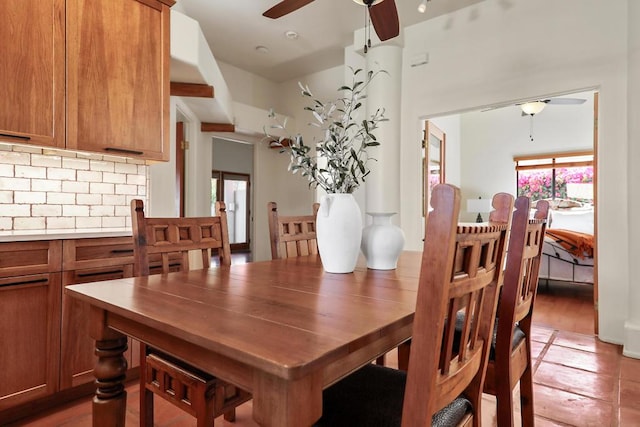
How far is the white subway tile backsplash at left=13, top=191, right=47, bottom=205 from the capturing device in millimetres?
2279

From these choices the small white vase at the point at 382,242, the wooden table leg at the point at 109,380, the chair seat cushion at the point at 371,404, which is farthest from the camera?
the small white vase at the point at 382,242

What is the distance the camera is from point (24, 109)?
2023 millimetres

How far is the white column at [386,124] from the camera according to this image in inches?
158

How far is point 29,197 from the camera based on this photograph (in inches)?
91.8

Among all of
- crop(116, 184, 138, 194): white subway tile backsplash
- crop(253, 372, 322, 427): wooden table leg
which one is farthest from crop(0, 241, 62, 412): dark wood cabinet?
crop(253, 372, 322, 427): wooden table leg

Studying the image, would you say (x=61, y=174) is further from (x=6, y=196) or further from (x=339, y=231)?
(x=339, y=231)

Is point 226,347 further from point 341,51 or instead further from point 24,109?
point 341,51

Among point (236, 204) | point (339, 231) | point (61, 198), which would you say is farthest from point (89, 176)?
point (236, 204)

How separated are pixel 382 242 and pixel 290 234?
2.41ft

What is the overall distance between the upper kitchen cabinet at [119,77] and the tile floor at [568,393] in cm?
152

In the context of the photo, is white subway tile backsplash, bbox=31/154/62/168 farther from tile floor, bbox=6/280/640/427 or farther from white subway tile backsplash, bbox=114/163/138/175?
tile floor, bbox=6/280/640/427

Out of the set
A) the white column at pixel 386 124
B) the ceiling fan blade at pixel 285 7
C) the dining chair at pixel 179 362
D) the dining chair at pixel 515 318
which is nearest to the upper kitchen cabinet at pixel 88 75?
the ceiling fan blade at pixel 285 7

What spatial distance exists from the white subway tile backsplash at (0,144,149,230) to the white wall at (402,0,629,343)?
2.81 meters

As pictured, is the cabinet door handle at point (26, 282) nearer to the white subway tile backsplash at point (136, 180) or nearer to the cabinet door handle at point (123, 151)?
the cabinet door handle at point (123, 151)
